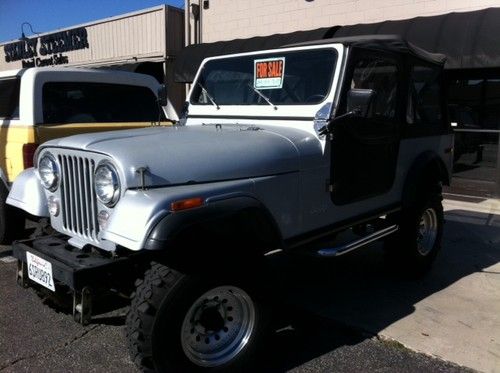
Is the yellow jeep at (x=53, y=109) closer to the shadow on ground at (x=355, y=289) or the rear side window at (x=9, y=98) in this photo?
the rear side window at (x=9, y=98)

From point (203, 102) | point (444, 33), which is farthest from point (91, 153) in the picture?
point (444, 33)

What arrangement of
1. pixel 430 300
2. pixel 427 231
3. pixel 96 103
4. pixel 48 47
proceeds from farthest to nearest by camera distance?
pixel 48 47 < pixel 96 103 < pixel 427 231 < pixel 430 300

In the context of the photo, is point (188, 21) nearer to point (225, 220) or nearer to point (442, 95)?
point (442, 95)

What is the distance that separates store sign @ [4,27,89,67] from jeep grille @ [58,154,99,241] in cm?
1365

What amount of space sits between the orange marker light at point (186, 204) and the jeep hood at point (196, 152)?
164 millimetres

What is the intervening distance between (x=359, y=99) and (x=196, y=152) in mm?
1175

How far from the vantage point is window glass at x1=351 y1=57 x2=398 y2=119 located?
381 centimetres

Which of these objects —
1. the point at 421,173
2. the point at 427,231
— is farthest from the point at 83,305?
the point at 427,231

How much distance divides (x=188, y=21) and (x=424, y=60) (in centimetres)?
938

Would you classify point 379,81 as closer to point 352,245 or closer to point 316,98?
point 316,98

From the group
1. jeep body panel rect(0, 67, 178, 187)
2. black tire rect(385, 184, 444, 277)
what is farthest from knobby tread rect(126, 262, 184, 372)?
jeep body panel rect(0, 67, 178, 187)

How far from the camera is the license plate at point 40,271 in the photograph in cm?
287

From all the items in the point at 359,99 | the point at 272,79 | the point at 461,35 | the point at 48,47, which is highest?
the point at 48,47

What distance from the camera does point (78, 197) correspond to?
9.79ft
